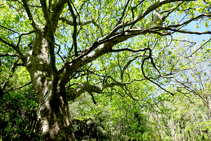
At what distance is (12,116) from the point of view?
7699 mm

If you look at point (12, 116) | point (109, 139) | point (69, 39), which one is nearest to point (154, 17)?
point (69, 39)

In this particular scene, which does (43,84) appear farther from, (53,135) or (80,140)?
(80,140)

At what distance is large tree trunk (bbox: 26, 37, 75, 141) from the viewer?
98.0 inches

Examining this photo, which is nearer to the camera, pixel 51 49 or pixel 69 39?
pixel 51 49

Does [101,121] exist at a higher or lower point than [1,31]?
lower

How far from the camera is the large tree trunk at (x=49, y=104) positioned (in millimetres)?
2490

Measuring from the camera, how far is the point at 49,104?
9.05 ft

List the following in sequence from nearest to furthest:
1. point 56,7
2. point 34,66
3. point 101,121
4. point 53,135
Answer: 1. point 53,135
2. point 34,66
3. point 56,7
4. point 101,121

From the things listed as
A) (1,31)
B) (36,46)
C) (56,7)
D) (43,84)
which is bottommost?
(43,84)

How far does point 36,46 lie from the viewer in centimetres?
388

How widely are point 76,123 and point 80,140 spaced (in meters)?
2.27

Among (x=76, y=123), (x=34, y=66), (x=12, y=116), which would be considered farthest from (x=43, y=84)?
(x=76, y=123)

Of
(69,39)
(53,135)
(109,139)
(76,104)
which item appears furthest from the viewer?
(109,139)

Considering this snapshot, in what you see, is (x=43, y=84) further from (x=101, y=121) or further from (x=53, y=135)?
(x=101, y=121)
